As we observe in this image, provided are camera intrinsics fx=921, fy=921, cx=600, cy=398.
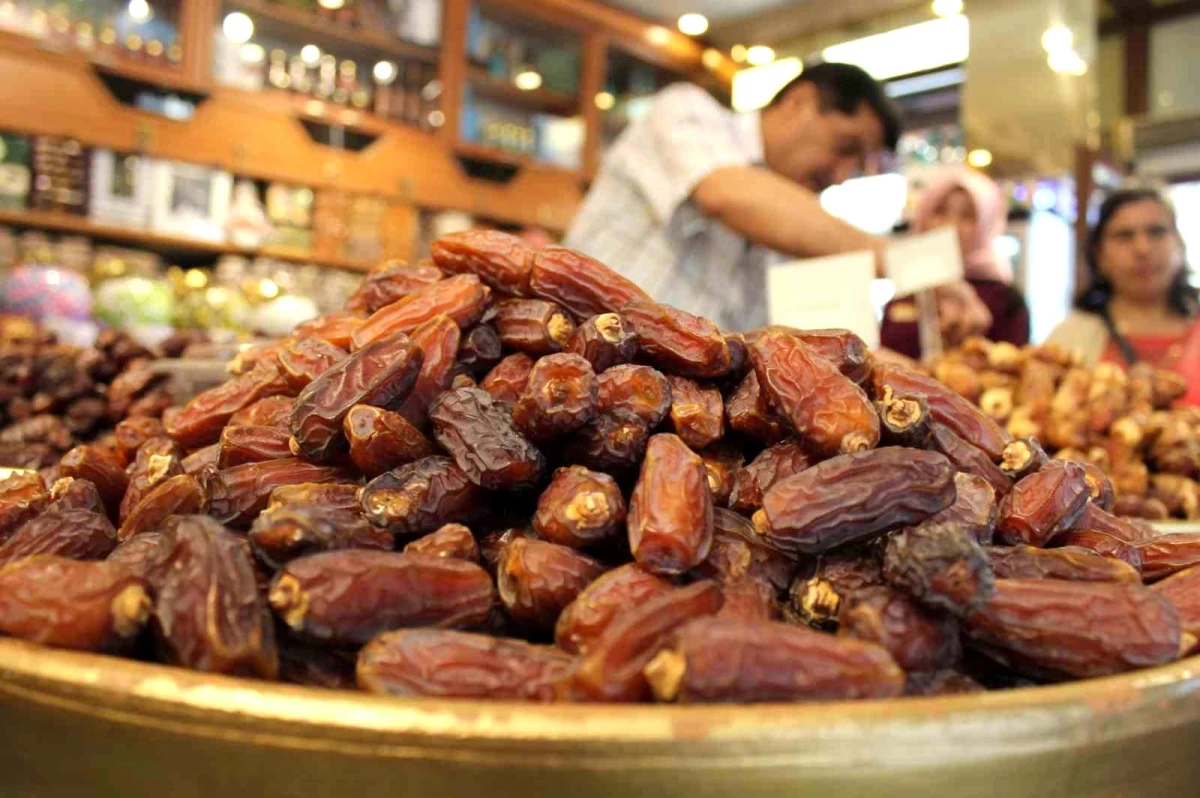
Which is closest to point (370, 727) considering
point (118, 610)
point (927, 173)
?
point (118, 610)

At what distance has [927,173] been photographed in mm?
4070

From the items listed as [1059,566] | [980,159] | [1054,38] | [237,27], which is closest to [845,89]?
[1059,566]

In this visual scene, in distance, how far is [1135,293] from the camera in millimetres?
3484

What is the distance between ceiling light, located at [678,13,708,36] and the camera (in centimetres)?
645

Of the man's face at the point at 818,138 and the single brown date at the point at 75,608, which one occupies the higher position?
the man's face at the point at 818,138

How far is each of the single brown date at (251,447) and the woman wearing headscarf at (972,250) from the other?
10.6 ft

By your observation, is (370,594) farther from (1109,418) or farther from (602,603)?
(1109,418)

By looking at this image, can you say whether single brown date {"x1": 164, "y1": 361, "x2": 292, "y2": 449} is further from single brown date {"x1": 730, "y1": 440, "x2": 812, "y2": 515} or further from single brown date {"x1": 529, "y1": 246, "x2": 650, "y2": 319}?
single brown date {"x1": 730, "y1": 440, "x2": 812, "y2": 515}

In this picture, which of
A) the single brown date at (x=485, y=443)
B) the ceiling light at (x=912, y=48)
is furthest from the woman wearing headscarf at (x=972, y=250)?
the single brown date at (x=485, y=443)

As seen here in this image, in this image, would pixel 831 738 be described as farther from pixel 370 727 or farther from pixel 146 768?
pixel 146 768

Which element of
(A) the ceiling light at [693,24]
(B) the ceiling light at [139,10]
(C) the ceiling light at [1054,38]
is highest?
(A) the ceiling light at [693,24]

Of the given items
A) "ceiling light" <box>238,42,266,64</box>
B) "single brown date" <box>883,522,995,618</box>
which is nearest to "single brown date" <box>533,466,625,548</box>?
"single brown date" <box>883,522,995,618</box>

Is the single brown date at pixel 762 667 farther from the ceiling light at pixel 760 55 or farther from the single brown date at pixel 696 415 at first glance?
the ceiling light at pixel 760 55

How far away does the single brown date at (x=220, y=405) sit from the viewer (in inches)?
40.3
